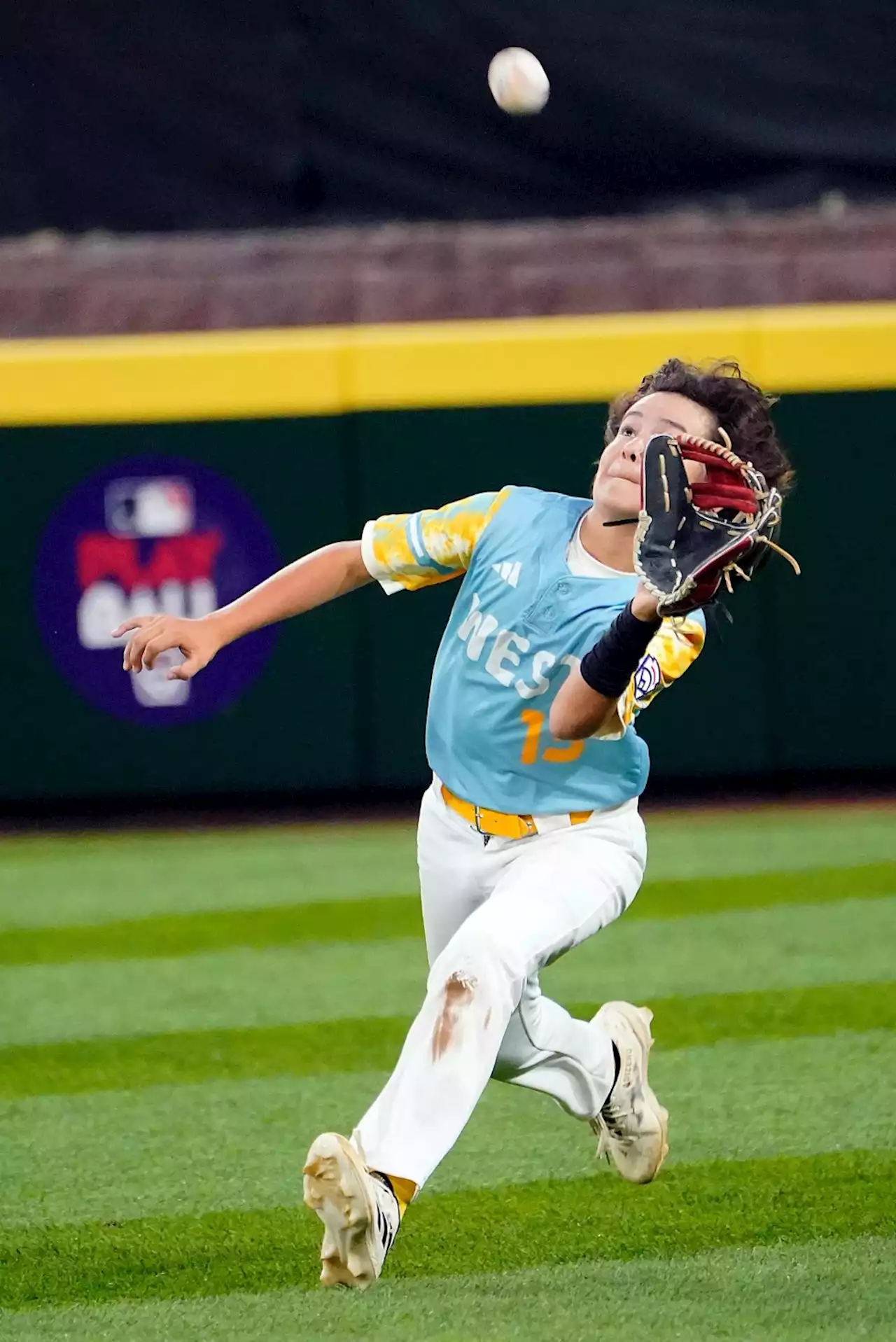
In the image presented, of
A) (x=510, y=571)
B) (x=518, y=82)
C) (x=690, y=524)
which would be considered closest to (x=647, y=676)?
(x=510, y=571)

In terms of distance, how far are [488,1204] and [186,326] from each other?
21.9ft

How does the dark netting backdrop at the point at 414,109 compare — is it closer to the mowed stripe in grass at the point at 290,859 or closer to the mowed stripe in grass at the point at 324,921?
the mowed stripe in grass at the point at 290,859

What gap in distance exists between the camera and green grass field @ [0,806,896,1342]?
138 inches

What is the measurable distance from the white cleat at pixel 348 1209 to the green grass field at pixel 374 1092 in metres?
0.16

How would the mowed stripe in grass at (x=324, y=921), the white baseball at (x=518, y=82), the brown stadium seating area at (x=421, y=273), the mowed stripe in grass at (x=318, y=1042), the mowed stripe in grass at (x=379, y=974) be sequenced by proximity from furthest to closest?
the brown stadium seating area at (x=421, y=273)
the white baseball at (x=518, y=82)
the mowed stripe in grass at (x=324, y=921)
the mowed stripe in grass at (x=379, y=974)
the mowed stripe in grass at (x=318, y=1042)

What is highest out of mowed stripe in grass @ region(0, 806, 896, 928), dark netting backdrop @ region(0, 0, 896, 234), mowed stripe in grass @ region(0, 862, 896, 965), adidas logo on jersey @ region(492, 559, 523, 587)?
dark netting backdrop @ region(0, 0, 896, 234)

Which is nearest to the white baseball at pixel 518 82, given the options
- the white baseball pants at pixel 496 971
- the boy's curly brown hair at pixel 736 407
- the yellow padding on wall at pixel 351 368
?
the yellow padding on wall at pixel 351 368

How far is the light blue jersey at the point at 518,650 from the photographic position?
12.1 feet

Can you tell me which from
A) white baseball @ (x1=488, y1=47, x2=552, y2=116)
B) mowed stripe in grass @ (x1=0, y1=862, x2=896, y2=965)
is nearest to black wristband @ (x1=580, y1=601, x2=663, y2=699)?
mowed stripe in grass @ (x1=0, y1=862, x2=896, y2=965)

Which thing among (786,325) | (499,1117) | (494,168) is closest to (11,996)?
(499,1117)

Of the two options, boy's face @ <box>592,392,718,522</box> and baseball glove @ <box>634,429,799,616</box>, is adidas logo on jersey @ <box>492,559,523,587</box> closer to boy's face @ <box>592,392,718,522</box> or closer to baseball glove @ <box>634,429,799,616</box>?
boy's face @ <box>592,392,718,522</box>

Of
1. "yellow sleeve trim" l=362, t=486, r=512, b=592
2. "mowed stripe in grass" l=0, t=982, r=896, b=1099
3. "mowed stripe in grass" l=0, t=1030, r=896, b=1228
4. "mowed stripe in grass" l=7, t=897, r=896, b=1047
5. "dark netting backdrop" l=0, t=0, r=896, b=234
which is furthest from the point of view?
"dark netting backdrop" l=0, t=0, r=896, b=234

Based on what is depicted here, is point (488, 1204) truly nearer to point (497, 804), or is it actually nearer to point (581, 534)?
point (497, 804)

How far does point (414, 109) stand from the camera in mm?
9781
